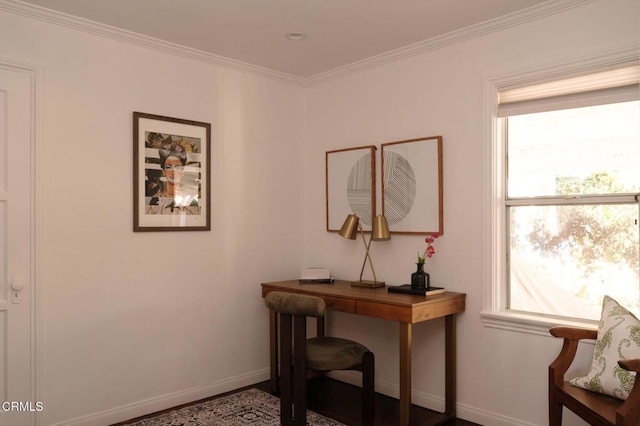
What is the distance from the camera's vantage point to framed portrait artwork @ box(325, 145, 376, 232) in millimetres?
3818

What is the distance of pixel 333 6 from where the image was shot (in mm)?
2871

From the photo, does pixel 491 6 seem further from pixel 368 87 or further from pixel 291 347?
pixel 291 347

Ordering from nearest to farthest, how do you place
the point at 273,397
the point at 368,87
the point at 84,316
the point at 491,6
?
the point at 491,6, the point at 84,316, the point at 273,397, the point at 368,87

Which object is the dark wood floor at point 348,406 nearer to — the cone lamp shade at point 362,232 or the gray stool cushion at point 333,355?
the gray stool cushion at point 333,355

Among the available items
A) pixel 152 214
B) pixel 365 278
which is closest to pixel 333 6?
pixel 152 214

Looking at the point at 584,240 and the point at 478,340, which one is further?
the point at 478,340

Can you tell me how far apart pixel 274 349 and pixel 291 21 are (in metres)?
2.34

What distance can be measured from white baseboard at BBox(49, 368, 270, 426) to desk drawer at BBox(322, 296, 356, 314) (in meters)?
1.08

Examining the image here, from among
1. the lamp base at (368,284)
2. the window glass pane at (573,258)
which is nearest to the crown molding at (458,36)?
the window glass pane at (573,258)

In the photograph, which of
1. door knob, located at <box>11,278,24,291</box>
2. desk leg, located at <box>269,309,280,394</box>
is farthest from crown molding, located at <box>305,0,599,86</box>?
door knob, located at <box>11,278,24,291</box>

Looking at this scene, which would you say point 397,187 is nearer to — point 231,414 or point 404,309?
point 404,309

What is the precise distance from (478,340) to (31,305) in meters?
2.72

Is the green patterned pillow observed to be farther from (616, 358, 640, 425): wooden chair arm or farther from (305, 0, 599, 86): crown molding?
(305, 0, 599, 86): crown molding

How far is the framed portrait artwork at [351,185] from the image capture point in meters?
3.82
